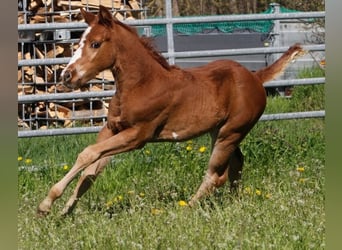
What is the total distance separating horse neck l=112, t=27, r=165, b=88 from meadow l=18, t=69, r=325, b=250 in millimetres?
896

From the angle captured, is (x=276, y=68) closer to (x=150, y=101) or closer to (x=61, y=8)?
(x=150, y=101)

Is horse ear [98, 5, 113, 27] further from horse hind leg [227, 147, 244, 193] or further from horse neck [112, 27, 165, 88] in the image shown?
horse hind leg [227, 147, 244, 193]

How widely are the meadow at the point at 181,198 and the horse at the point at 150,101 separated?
0.92ft

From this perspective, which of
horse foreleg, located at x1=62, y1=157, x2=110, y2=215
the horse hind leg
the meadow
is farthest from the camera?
the horse hind leg

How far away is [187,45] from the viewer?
53.1 feet

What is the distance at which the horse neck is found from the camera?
Result: 18.4 feet

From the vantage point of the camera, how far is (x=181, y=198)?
6344 mm

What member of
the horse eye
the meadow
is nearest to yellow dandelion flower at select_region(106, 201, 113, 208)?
the meadow

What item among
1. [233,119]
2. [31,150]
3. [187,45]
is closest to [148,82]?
[233,119]

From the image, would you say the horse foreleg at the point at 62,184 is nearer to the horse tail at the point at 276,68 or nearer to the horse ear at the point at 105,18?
the horse ear at the point at 105,18

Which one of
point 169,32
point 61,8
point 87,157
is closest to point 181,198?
point 87,157
